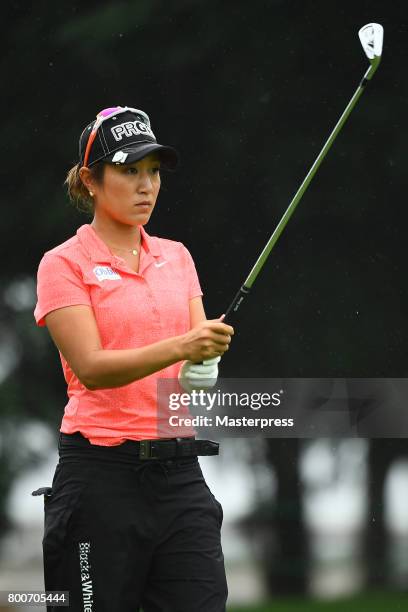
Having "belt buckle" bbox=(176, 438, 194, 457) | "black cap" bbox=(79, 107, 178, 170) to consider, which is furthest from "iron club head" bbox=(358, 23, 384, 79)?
"belt buckle" bbox=(176, 438, 194, 457)

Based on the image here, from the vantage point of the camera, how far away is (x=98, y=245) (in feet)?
7.91

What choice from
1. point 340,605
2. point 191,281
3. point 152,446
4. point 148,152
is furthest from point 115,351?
point 340,605

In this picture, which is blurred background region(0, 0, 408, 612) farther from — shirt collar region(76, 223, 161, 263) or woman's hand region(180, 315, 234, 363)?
woman's hand region(180, 315, 234, 363)

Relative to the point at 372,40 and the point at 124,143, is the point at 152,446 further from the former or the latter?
the point at 372,40

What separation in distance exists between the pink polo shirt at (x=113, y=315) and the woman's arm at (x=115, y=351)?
0.04 m

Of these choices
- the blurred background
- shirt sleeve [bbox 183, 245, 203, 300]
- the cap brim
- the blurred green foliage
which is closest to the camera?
the cap brim

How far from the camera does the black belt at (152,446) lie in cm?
228

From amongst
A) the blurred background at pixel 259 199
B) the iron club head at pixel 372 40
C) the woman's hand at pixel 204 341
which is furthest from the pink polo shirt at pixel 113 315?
the blurred background at pixel 259 199

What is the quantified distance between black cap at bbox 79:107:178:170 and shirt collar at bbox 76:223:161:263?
15 centimetres

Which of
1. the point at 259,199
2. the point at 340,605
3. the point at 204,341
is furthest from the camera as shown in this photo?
the point at 340,605

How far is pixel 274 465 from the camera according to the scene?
3932 millimetres

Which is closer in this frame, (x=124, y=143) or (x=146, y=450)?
(x=146, y=450)

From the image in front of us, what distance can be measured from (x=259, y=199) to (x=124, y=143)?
59.2 inches

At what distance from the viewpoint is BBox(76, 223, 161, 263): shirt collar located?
237cm
